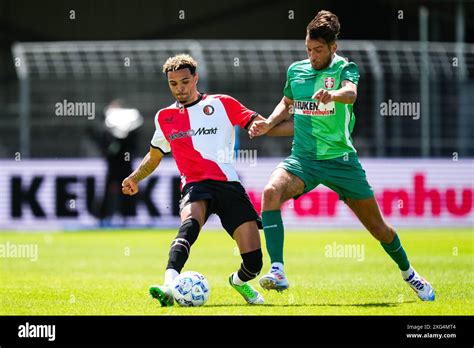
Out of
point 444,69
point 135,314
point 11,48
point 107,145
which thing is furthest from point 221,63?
point 135,314

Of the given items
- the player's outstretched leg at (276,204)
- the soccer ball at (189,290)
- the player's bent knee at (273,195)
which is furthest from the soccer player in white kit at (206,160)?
the soccer ball at (189,290)

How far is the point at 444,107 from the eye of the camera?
73.5 feet

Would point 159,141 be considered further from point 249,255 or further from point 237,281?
point 237,281

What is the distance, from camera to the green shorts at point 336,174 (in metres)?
8.94

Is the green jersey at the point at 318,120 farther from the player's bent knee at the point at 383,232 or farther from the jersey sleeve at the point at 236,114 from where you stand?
the player's bent knee at the point at 383,232

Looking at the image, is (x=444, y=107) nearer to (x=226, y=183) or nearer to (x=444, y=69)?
(x=444, y=69)

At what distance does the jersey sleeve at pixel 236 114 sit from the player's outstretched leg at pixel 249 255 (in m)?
0.89

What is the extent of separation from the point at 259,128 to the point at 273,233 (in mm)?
893

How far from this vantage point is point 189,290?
832 centimetres

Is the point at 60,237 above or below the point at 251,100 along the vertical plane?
below

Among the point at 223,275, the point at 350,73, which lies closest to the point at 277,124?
the point at 350,73

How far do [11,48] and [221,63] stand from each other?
6479 mm

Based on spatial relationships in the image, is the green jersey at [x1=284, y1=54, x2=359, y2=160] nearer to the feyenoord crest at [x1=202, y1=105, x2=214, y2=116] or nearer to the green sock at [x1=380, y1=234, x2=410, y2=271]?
the feyenoord crest at [x1=202, y1=105, x2=214, y2=116]

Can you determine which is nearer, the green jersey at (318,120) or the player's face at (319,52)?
the player's face at (319,52)
